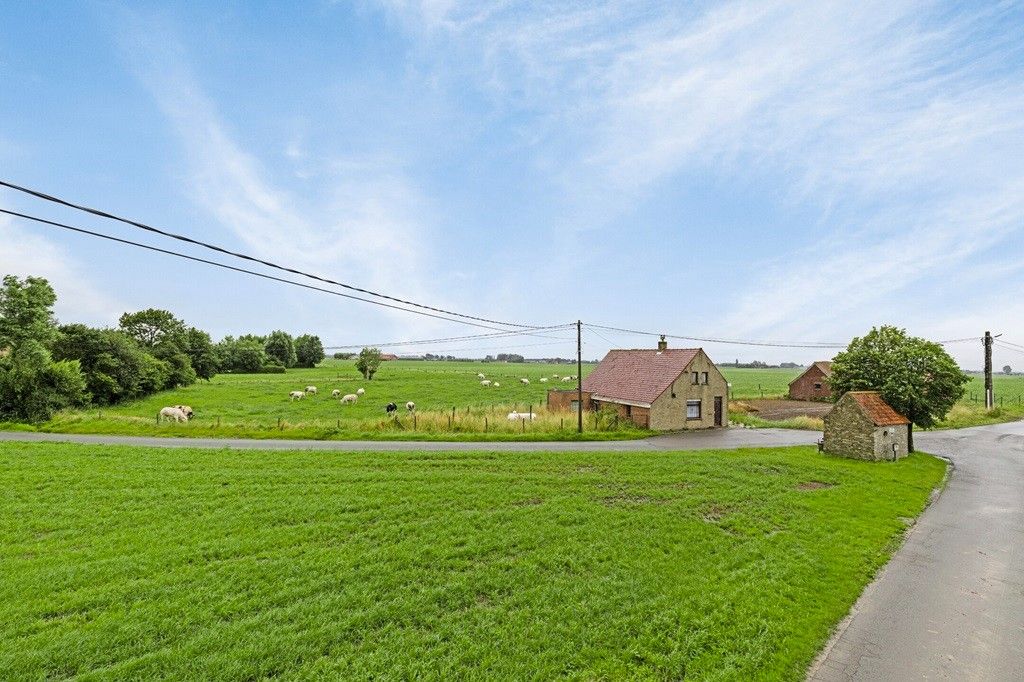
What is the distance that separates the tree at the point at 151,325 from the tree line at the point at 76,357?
0.38 ft

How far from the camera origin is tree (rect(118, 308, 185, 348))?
222ft

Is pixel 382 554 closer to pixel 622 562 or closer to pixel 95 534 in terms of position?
pixel 622 562

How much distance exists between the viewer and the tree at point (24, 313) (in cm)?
4131

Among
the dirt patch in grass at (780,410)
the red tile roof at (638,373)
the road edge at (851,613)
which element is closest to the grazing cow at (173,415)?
the red tile roof at (638,373)

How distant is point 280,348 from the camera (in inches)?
4163

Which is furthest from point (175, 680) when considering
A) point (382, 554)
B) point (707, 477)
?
point (707, 477)

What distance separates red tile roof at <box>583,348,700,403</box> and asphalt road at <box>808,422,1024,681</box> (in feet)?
62.8

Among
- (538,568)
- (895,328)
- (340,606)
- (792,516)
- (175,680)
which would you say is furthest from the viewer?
(895,328)

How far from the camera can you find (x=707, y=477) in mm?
17328

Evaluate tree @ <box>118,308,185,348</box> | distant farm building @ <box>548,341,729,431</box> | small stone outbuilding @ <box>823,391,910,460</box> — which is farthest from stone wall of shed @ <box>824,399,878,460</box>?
tree @ <box>118,308,185,348</box>

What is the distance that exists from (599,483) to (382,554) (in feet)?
29.2

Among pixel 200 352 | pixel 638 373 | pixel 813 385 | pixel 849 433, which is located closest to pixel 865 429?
pixel 849 433

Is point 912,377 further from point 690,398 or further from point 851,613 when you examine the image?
point 851,613

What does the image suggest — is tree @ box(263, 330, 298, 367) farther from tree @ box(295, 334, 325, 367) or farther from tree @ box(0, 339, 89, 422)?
tree @ box(0, 339, 89, 422)
